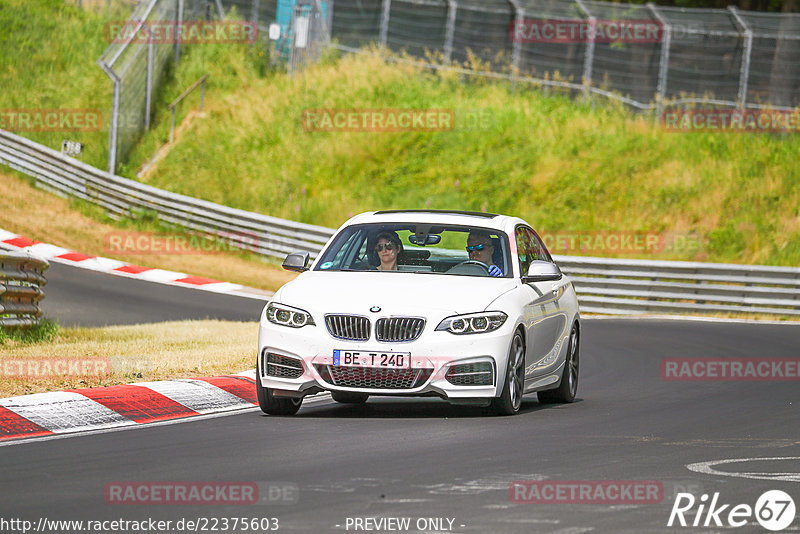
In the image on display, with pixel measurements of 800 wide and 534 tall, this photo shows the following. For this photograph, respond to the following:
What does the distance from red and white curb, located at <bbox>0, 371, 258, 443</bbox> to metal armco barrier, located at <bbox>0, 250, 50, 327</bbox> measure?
11.3 ft

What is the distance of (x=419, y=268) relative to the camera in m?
11.5

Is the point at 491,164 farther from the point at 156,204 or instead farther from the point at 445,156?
the point at 156,204

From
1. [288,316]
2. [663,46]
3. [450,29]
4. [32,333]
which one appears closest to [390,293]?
[288,316]

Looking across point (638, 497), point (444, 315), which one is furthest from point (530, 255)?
point (638, 497)

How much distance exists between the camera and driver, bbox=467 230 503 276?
1169 centimetres

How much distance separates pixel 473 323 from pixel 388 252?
1355 mm

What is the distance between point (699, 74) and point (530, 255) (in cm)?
2331

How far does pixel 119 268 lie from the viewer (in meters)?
28.8

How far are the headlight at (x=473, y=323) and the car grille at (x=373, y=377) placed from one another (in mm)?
354

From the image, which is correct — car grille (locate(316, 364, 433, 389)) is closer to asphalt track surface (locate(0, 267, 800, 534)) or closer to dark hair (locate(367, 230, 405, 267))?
asphalt track surface (locate(0, 267, 800, 534))

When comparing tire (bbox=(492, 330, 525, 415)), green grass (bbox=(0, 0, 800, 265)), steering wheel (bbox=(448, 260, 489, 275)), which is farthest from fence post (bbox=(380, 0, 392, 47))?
tire (bbox=(492, 330, 525, 415))

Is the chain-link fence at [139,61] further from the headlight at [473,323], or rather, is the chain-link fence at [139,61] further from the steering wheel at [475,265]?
the headlight at [473,323]

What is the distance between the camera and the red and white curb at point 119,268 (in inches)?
1084

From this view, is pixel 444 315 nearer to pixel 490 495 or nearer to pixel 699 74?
pixel 490 495
